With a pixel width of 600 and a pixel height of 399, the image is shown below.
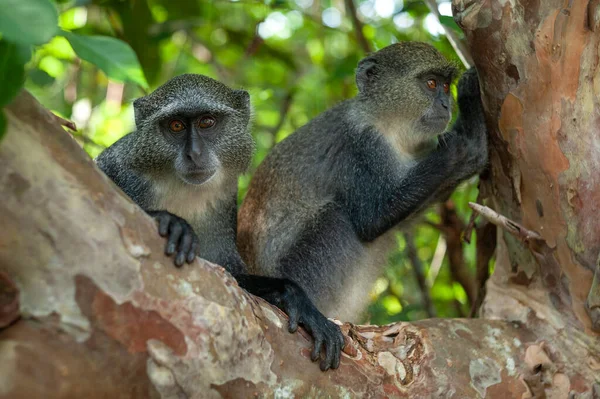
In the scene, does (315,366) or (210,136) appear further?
(210,136)

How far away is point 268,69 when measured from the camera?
1006cm

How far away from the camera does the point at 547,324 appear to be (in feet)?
13.8

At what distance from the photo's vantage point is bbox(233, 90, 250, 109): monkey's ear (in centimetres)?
481

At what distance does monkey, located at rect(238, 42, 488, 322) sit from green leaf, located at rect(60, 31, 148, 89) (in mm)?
2101

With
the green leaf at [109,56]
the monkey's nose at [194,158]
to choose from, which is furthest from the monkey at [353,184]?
the green leaf at [109,56]

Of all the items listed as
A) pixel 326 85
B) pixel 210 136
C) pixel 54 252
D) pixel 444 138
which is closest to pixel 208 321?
pixel 54 252

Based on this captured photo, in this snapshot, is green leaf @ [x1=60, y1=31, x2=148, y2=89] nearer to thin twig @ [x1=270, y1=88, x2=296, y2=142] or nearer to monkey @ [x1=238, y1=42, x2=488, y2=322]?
monkey @ [x1=238, y1=42, x2=488, y2=322]

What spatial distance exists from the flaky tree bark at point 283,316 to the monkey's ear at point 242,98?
5.15 feet

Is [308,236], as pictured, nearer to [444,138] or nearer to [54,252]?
[444,138]

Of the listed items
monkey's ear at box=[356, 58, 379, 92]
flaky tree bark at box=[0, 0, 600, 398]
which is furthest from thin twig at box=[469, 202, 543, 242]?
monkey's ear at box=[356, 58, 379, 92]

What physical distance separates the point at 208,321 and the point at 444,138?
9.62 ft

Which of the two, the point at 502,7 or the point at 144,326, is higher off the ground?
the point at 502,7

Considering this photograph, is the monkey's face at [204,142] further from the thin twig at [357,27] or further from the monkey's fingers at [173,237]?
the thin twig at [357,27]

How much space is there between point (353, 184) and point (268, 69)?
5102 mm
